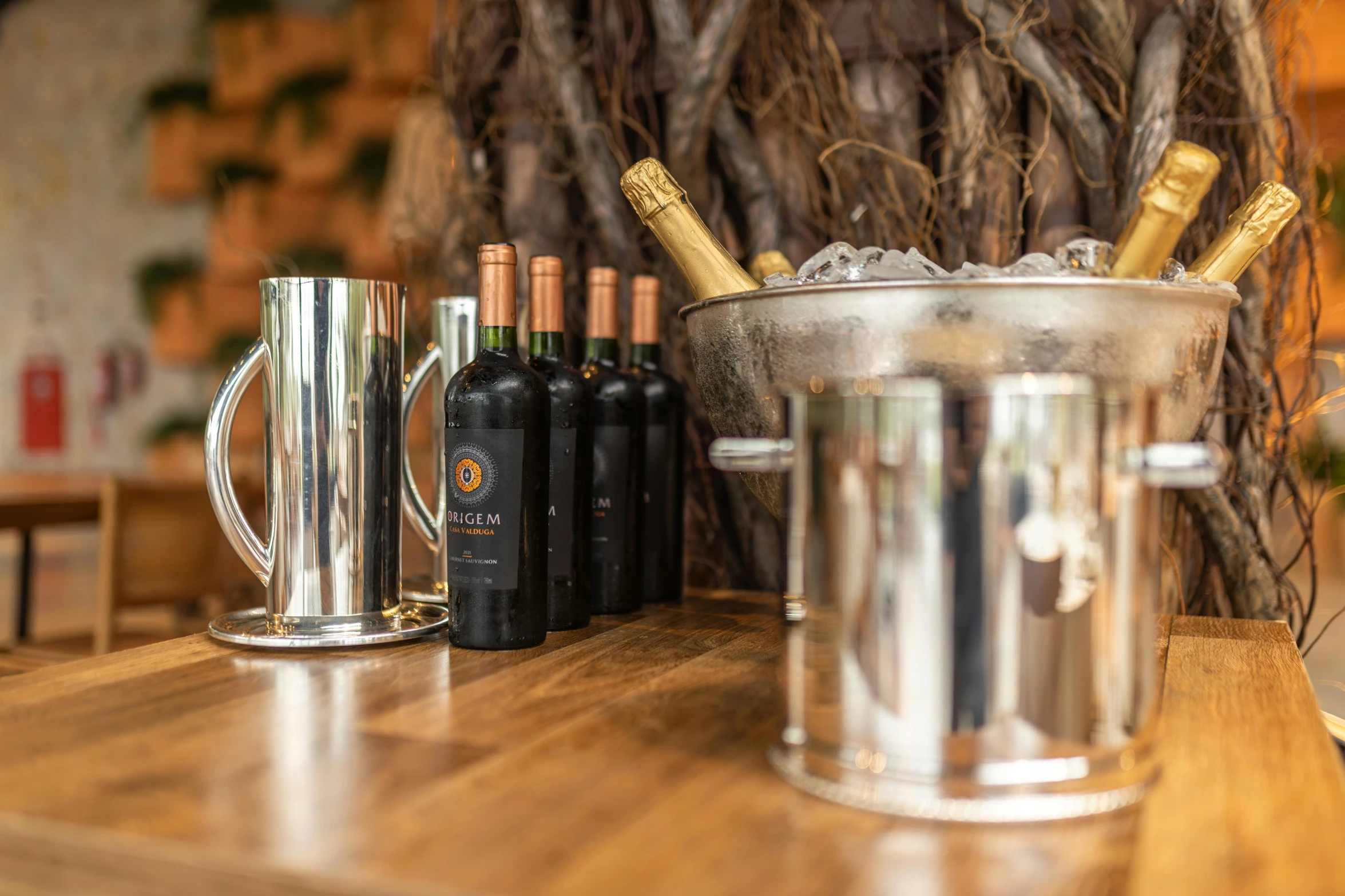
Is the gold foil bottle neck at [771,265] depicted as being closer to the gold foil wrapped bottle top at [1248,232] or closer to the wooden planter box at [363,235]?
the gold foil wrapped bottle top at [1248,232]

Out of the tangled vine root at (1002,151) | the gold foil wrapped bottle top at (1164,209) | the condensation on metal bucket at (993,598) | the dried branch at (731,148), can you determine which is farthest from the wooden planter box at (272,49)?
the condensation on metal bucket at (993,598)

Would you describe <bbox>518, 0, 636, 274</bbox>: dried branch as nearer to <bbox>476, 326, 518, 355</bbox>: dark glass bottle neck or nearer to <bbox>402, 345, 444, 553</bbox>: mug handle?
<bbox>402, 345, 444, 553</bbox>: mug handle

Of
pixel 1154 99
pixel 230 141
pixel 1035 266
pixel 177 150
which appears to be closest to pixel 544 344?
pixel 1035 266

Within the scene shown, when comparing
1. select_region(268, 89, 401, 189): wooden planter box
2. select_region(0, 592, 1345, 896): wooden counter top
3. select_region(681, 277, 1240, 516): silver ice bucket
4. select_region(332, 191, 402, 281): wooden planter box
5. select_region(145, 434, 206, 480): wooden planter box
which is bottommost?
select_region(0, 592, 1345, 896): wooden counter top

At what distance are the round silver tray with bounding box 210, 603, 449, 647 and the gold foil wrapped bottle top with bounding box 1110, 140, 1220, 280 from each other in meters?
A: 0.55

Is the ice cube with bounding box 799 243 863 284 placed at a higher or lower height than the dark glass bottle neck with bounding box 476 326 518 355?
higher

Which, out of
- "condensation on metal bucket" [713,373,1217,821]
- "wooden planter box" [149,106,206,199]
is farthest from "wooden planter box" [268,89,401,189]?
"condensation on metal bucket" [713,373,1217,821]

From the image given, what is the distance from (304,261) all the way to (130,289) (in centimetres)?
105

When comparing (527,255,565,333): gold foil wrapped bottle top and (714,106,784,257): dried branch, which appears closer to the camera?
(527,255,565,333): gold foil wrapped bottle top

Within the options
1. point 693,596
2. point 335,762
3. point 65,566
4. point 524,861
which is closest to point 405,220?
point 693,596

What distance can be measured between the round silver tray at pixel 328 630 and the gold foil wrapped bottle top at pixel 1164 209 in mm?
549

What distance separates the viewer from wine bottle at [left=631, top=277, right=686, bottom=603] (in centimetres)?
102

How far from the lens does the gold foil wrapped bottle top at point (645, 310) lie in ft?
3.33

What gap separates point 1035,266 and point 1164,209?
0.47 ft
